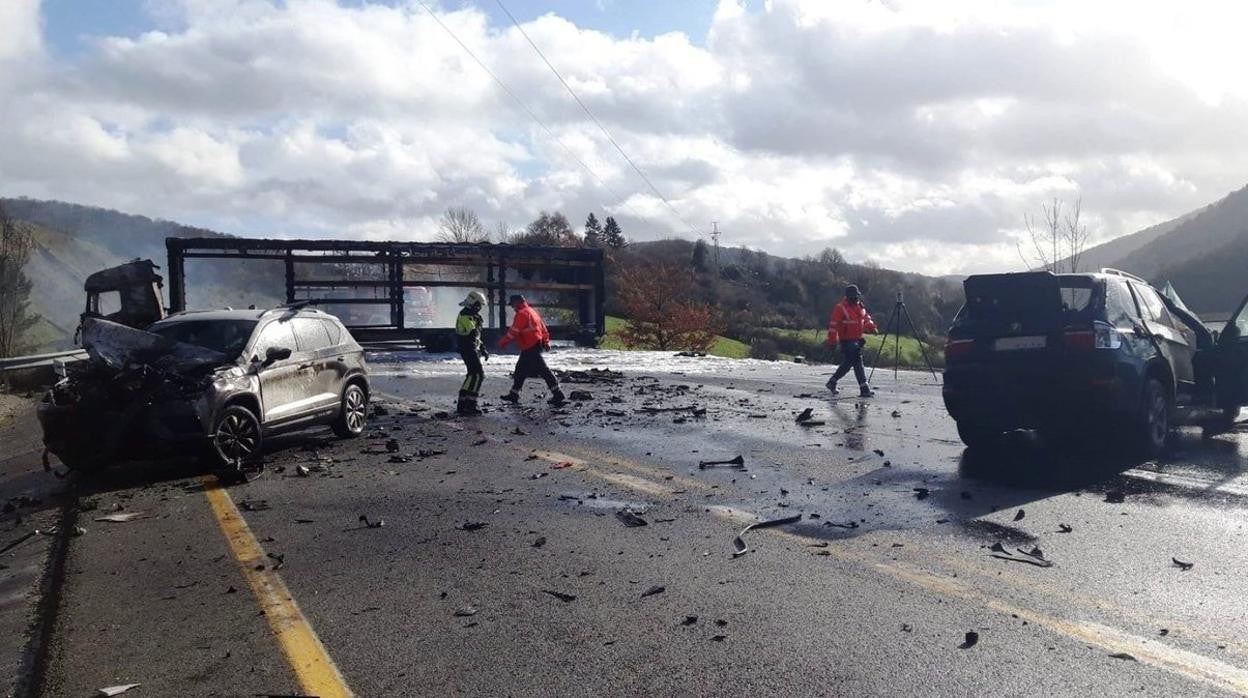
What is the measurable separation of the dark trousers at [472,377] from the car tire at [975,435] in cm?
699

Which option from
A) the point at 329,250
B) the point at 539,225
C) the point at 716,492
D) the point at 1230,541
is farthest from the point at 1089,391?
the point at 539,225

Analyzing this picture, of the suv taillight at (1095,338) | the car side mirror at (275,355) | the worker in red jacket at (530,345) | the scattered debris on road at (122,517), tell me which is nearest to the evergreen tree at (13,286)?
the worker in red jacket at (530,345)

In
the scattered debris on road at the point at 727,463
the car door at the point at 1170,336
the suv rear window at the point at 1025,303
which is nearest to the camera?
the suv rear window at the point at 1025,303

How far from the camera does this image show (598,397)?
1639 cm

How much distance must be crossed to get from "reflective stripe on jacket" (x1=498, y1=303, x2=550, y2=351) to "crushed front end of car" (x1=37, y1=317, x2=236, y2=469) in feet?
20.6

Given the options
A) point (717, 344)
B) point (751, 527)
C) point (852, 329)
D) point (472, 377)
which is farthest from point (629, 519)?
point (717, 344)

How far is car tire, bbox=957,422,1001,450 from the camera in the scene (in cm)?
968

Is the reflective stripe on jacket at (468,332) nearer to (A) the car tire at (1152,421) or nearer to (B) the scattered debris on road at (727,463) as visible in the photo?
(B) the scattered debris on road at (727,463)

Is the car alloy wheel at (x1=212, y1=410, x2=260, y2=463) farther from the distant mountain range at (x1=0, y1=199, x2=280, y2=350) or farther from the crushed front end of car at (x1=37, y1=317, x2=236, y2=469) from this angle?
the distant mountain range at (x1=0, y1=199, x2=280, y2=350)

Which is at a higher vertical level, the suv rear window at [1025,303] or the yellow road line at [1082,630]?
the suv rear window at [1025,303]

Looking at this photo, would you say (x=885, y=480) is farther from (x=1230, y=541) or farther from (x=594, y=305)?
(x=594, y=305)

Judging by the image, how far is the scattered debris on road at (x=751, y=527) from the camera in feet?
19.4

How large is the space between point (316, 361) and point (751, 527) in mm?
6285

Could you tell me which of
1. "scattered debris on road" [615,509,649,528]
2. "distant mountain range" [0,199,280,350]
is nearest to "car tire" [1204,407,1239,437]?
"scattered debris on road" [615,509,649,528]
